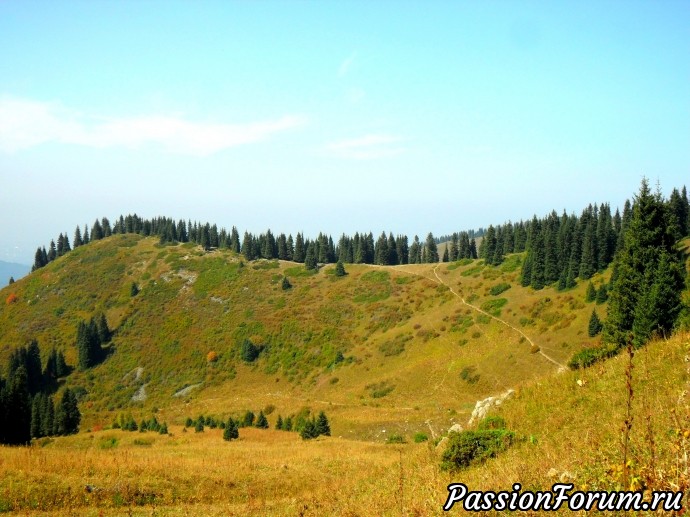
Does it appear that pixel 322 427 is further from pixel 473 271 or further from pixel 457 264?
pixel 457 264

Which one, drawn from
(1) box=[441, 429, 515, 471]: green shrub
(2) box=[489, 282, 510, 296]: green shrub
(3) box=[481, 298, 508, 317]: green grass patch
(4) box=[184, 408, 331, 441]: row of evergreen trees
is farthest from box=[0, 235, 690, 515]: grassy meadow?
(4) box=[184, 408, 331, 441]: row of evergreen trees

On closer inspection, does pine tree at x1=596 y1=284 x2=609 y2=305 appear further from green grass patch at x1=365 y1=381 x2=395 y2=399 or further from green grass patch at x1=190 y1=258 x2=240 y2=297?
green grass patch at x1=190 y1=258 x2=240 y2=297

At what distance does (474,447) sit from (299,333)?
3106 inches

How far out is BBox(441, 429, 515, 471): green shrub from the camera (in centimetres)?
1181

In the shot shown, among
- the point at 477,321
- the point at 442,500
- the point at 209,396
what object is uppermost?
the point at 442,500

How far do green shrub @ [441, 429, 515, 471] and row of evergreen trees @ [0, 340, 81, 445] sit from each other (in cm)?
3737

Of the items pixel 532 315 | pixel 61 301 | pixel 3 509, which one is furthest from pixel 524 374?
pixel 61 301

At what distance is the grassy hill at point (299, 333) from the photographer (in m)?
58.0

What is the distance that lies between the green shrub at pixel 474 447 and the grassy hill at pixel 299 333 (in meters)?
23.5

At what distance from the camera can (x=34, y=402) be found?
62.5 m

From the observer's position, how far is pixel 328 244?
13825 centimetres

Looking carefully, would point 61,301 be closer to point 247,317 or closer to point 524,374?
point 247,317

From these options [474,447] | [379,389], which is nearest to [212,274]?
[379,389]

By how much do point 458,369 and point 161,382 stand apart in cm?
5635
